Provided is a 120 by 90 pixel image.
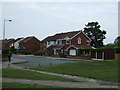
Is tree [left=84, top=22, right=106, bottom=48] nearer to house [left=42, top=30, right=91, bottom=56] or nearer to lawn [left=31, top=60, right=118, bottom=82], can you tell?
house [left=42, top=30, right=91, bottom=56]

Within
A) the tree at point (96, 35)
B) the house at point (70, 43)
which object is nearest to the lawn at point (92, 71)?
the house at point (70, 43)

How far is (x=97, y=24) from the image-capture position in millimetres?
76375

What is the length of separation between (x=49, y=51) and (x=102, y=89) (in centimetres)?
5415

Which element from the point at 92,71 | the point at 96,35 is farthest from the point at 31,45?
the point at 92,71

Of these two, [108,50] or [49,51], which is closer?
[108,50]

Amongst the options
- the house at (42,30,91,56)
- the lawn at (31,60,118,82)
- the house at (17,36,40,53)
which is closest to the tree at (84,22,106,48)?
the house at (42,30,91,56)

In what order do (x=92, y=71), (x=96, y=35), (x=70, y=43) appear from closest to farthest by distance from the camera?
(x=92, y=71)
(x=70, y=43)
(x=96, y=35)

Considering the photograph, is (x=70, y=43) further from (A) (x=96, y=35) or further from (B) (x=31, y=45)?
(B) (x=31, y=45)

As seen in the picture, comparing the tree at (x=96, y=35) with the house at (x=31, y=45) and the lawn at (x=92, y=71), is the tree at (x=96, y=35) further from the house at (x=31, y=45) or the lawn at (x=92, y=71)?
the lawn at (x=92, y=71)

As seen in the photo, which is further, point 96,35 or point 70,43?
point 96,35

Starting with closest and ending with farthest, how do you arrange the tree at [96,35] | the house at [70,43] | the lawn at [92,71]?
the lawn at [92,71] < the house at [70,43] < the tree at [96,35]

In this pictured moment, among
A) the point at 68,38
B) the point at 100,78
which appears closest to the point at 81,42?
the point at 68,38

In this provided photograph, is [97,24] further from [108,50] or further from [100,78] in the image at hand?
[100,78]

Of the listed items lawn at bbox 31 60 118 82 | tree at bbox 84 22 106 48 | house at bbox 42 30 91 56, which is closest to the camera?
lawn at bbox 31 60 118 82
